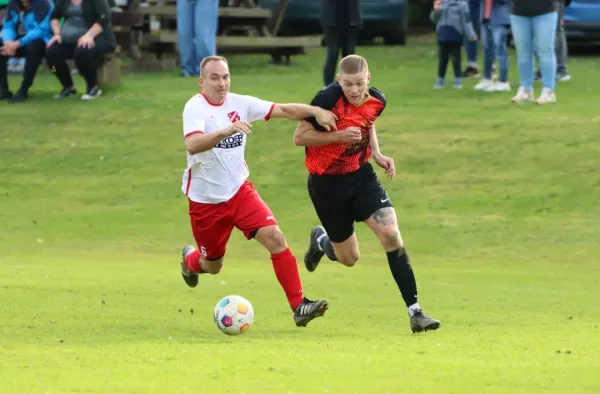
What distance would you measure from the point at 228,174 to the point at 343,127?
959 mm

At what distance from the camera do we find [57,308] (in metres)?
10.8

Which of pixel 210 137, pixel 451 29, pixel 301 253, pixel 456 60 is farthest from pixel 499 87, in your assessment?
pixel 210 137

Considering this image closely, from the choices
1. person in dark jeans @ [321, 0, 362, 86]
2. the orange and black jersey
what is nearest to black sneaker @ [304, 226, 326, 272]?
the orange and black jersey

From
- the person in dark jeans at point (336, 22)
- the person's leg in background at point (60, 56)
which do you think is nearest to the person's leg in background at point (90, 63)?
the person's leg in background at point (60, 56)

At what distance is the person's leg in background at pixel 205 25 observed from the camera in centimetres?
2358

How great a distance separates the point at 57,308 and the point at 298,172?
7982mm

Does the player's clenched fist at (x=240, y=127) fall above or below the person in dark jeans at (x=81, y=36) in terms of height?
above

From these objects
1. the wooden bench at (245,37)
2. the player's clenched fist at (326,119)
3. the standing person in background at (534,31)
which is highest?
the player's clenched fist at (326,119)

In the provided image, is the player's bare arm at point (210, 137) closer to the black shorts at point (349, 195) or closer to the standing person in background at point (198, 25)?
the black shorts at point (349, 195)

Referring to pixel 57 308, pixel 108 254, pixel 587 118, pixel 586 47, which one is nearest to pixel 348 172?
pixel 57 308

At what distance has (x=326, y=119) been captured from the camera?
32.4ft

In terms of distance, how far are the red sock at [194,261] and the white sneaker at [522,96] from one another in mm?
10056

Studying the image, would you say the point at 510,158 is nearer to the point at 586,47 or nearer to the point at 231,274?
the point at 231,274

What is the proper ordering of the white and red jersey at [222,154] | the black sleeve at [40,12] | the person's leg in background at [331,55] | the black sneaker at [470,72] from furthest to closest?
the black sneaker at [470,72]
the black sleeve at [40,12]
the person's leg in background at [331,55]
the white and red jersey at [222,154]
